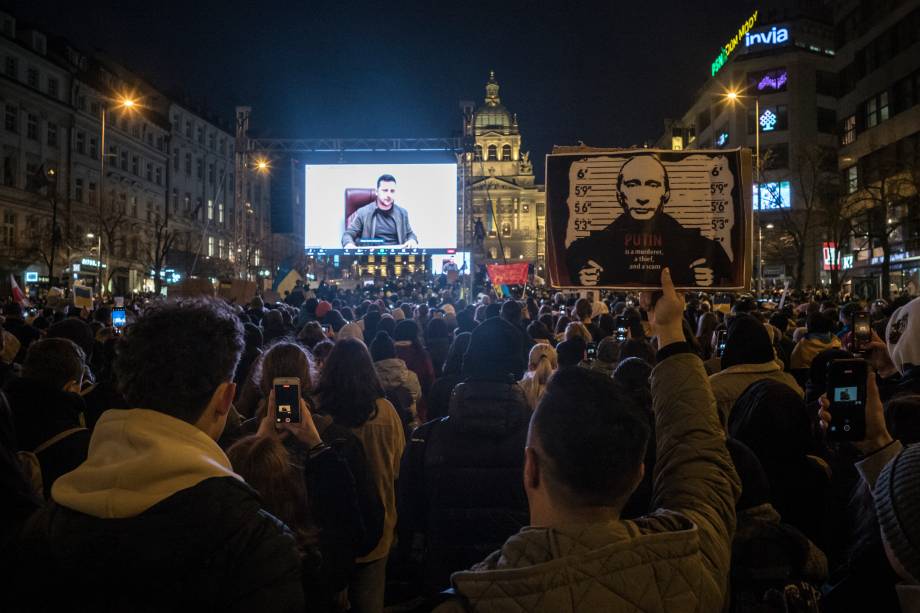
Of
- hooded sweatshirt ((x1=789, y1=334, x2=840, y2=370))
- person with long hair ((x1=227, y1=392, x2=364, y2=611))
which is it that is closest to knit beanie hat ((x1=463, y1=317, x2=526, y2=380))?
person with long hair ((x1=227, y1=392, x2=364, y2=611))

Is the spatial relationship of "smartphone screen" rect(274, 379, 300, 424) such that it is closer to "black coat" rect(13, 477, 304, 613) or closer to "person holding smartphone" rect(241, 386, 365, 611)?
"person holding smartphone" rect(241, 386, 365, 611)

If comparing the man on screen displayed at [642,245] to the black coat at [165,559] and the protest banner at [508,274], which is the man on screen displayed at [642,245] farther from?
the protest banner at [508,274]

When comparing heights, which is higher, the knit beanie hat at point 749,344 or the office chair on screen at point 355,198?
the office chair on screen at point 355,198

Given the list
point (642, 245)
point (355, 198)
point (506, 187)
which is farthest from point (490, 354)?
point (506, 187)

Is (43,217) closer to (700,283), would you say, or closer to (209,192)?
(209,192)

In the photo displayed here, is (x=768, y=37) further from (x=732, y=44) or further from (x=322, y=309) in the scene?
(x=322, y=309)

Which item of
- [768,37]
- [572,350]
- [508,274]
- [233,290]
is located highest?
[768,37]

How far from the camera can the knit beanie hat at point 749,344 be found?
5180 millimetres

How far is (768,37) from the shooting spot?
65312 millimetres

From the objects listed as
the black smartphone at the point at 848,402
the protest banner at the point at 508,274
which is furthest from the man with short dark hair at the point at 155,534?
the protest banner at the point at 508,274

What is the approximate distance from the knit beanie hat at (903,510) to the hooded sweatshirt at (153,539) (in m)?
1.49

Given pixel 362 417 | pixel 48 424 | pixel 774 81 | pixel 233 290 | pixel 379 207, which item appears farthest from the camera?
pixel 774 81

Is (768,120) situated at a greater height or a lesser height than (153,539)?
greater

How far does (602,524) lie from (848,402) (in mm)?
1424
